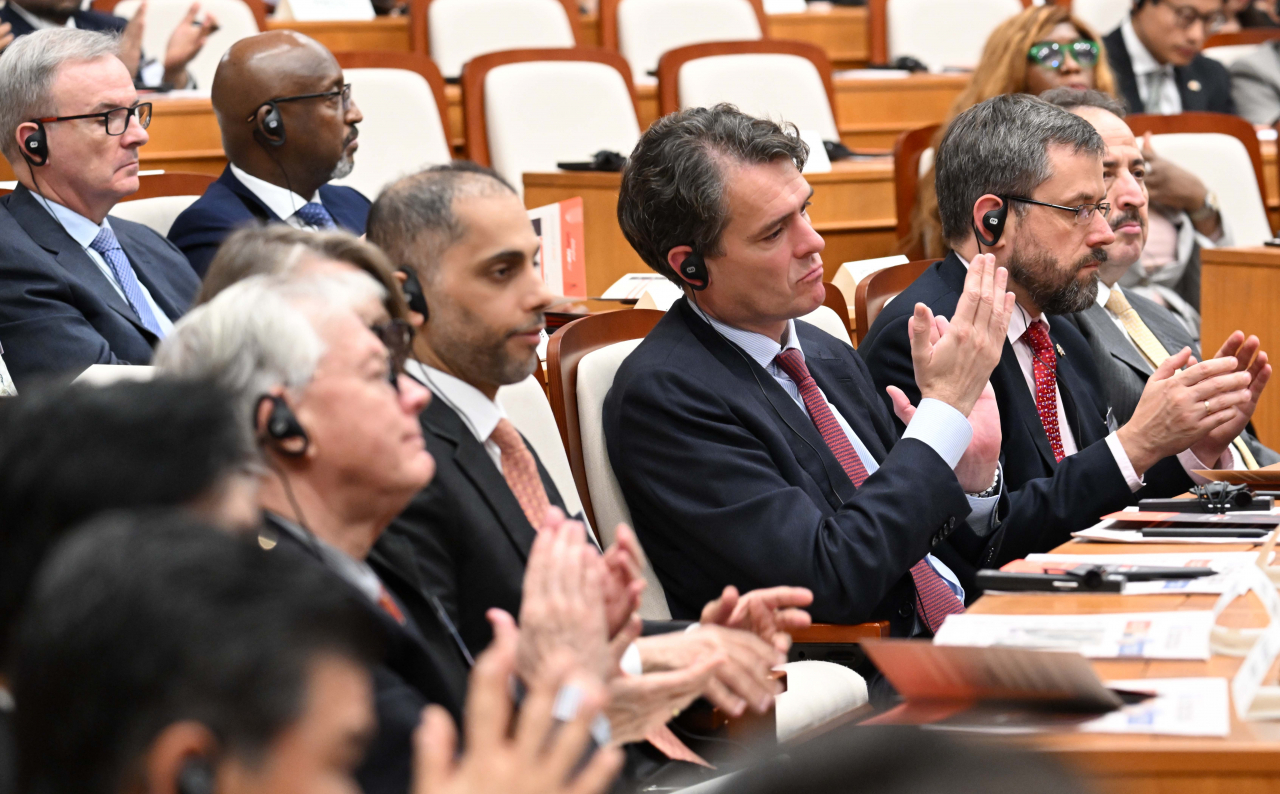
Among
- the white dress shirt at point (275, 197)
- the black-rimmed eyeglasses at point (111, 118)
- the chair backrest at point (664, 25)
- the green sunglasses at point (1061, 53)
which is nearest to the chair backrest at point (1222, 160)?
the green sunglasses at point (1061, 53)

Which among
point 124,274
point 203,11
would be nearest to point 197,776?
point 124,274

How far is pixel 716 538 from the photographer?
2.04 metres

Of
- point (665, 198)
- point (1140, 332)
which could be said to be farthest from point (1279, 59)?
point (665, 198)

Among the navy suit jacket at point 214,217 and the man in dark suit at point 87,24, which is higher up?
the man in dark suit at point 87,24

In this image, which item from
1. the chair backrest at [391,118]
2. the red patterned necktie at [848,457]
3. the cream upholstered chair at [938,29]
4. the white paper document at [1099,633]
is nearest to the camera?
the white paper document at [1099,633]

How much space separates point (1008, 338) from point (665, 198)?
0.69 metres

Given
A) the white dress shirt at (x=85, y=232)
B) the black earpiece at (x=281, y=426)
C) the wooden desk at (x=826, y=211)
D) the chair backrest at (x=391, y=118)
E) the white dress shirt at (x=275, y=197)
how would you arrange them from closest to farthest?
the black earpiece at (x=281, y=426) → the white dress shirt at (x=85, y=232) → the white dress shirt at (x=275, y=197) → the wooden desk at (x=826, y=211) → the chair backrest at (x=391, y=118)

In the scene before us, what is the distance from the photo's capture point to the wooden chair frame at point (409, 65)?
14.6 ft

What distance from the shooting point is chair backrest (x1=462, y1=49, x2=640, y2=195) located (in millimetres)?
4633

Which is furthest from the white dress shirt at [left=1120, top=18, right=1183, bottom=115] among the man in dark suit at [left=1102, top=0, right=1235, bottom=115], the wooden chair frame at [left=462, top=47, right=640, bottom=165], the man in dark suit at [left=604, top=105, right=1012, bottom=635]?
the man in dark suit at [left=604, top=105, right=1012, bottom=635]

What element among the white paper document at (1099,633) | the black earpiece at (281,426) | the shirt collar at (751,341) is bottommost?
the white paper document at (1099,633)

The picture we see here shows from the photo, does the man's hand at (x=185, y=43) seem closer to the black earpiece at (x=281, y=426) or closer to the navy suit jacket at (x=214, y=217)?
the navy suit jacket at (x=214, y=217)

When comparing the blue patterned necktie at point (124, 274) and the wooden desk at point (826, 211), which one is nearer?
the blue patterned necktie at point (124, 274)

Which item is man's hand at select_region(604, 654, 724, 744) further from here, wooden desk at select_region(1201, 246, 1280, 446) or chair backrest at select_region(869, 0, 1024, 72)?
chair backrest at select_region(869, 0, 1024, 72)
